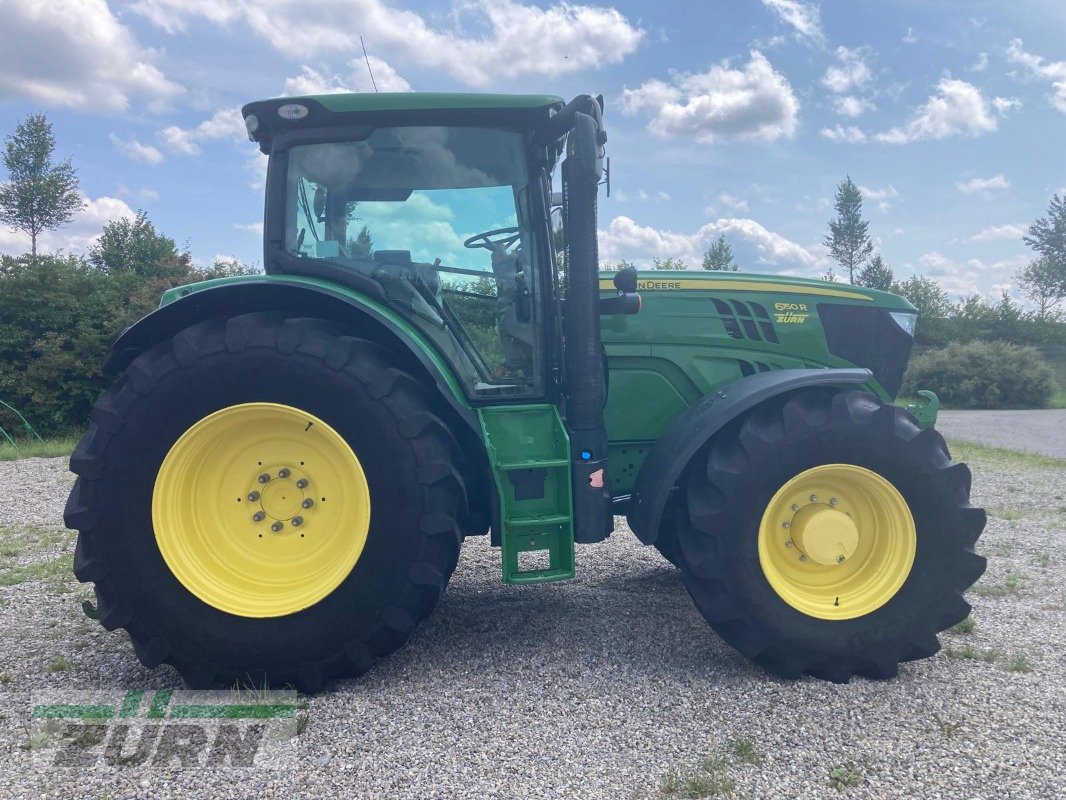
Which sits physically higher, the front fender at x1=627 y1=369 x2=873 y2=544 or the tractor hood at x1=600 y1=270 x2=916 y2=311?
the tractor hood at x1=600 y1=270 x2=916 y2=311

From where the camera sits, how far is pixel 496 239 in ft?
11.4

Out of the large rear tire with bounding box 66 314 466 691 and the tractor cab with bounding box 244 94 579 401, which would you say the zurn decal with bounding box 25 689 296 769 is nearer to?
the large rear tire with bounding box 66 314 466 691

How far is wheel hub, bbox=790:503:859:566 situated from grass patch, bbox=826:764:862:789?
0.95 metres

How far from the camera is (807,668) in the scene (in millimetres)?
3150

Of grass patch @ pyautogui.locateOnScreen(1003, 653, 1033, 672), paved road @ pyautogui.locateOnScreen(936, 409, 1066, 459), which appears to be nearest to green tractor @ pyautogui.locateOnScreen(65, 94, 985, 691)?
grass patch @ pyautogui.locateOnScreen(1003, 653, 1033, 672)

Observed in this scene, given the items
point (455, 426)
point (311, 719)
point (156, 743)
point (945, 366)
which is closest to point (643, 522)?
point (455, 426)

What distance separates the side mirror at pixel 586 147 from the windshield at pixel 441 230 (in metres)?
0.36

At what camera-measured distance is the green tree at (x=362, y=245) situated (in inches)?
134

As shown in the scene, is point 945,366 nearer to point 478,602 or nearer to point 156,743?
point 478,602

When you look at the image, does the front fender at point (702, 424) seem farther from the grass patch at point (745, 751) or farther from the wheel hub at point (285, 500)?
the wheel hub at point (285, 500)

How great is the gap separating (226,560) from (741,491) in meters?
2.17

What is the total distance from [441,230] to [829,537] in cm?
220

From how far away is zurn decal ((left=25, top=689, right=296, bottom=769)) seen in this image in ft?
8.41

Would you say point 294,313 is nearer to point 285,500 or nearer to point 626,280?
point 285,500
